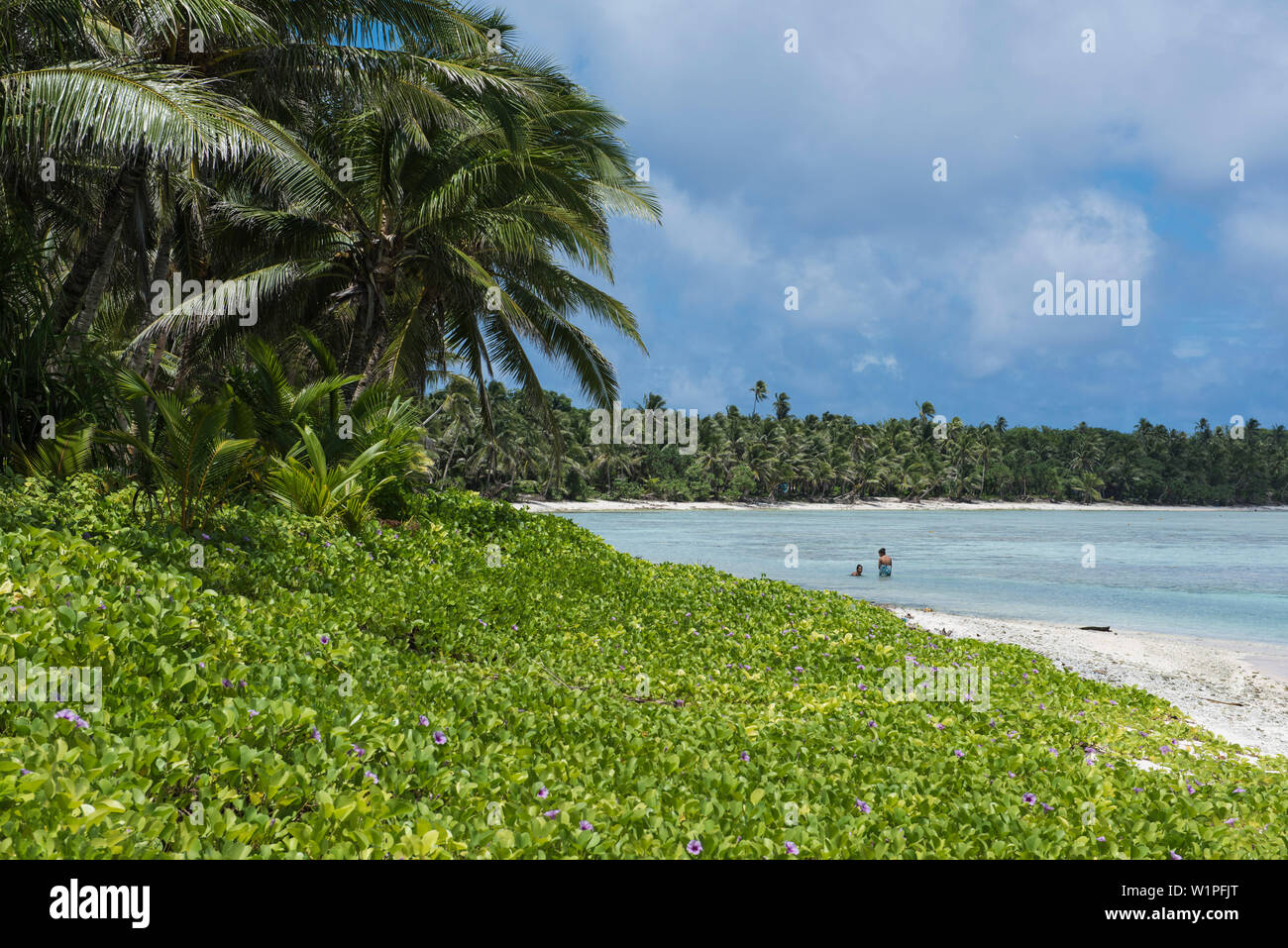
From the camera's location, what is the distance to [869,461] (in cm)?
9800

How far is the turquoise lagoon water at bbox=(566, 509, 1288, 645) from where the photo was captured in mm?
21859

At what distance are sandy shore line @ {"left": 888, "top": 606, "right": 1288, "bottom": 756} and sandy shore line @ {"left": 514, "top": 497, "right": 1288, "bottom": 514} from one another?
169ft

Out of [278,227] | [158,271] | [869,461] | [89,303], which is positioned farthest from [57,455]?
[869,461]

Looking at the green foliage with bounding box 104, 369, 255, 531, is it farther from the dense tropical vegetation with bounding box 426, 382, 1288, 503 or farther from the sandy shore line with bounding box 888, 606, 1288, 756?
the dense tropical vegetation with bounding box 426, 382, 1288, 503

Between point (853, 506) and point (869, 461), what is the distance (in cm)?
670

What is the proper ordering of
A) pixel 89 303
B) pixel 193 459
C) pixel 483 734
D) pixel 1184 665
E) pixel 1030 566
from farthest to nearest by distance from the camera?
1. pixel 1030 566
2. pixel 1184 665
3. pixel 89 303
4. pixel 193 459
5. pixel 483 734

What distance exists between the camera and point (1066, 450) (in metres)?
114

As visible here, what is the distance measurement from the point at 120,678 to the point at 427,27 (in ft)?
38.2

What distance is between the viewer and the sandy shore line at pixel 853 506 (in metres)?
76.5

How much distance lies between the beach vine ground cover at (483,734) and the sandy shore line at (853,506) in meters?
58.6

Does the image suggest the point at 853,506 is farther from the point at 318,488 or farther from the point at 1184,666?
the point at 318,488

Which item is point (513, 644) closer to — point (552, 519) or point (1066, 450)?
point (552, 519)

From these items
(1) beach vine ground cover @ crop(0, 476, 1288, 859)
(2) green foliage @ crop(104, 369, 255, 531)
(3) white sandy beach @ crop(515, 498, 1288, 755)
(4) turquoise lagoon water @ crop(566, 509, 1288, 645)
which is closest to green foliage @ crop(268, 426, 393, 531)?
(1) beach vine ground cover @ crop(0, 476, 1288, 859)
